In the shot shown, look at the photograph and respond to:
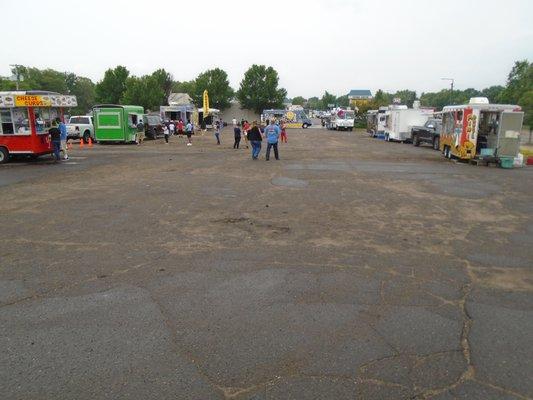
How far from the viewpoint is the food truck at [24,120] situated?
57.1 ft

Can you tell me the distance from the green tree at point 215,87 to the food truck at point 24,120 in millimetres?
64352

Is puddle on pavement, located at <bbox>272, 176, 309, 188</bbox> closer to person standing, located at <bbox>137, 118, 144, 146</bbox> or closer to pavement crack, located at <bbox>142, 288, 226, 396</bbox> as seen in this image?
pavement crack, located at <bbox>142, 288, 226, 396</bbox>

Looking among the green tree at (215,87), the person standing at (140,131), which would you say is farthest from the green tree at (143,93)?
the person standing at (140,131)

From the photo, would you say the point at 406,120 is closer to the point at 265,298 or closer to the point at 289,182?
the point at 289,182

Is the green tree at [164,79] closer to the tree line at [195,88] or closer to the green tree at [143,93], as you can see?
the tree line at [195,88]

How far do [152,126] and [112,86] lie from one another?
45.7 meters

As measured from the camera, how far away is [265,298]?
16.4ft

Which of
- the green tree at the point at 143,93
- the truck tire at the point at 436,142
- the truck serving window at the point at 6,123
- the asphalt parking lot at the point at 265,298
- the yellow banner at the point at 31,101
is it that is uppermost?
the green tree at the point at 143,93

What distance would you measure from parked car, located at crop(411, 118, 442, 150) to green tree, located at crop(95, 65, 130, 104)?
58.3 meters

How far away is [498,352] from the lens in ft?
12.7

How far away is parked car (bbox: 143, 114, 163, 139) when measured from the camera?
35250 millimetres

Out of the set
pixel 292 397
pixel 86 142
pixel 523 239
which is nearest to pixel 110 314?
pixel 292 397

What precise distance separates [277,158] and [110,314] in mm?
15946

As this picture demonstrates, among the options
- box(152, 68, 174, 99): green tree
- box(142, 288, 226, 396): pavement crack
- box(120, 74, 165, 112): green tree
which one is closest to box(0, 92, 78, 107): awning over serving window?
box(142, 288, 226, 396): pavement crack
